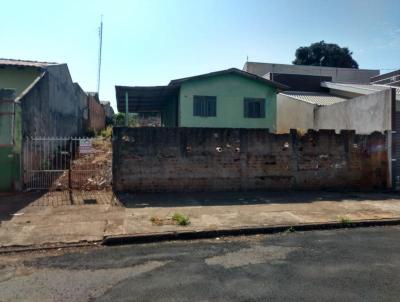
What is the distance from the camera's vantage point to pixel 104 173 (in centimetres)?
1212

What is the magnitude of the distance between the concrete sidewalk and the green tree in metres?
42.2

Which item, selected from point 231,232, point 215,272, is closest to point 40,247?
point 215,272

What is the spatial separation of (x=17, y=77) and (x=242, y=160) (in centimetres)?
1091

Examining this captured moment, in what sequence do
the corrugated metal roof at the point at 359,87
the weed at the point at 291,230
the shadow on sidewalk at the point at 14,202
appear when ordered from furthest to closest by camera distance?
1. the corrugated metal roof at the point at 359,87
2. the shadow on sidewalk at the point at 14,202
3. the weed at the point at 291,230

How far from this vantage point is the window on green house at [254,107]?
63.2 ft

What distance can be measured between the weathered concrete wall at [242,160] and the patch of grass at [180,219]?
3.28 metres

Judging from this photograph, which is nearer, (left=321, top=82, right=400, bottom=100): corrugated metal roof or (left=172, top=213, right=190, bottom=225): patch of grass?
(left=172, top=213, right=190, bottom=225): patch of grass

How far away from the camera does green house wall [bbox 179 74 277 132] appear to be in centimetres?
1841

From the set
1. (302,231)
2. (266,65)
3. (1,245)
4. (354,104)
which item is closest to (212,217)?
(302,231)

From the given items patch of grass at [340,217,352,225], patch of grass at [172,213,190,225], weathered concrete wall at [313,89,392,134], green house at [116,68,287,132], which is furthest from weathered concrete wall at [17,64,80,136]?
weathered concrete wall at [313,89,392,134]

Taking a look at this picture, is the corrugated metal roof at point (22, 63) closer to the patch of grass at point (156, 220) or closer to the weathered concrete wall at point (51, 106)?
the weathered concrete wall at point (51, 106)

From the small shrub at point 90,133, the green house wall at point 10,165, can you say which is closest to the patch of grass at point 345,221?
the green house wall at point 10,165

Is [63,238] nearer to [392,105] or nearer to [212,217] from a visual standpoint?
[212,217]

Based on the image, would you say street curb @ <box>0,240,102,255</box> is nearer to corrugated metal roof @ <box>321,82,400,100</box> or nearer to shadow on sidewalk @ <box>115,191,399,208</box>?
shadow on sidewalk @ <box>115,191,399,208</box>
